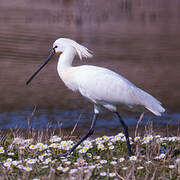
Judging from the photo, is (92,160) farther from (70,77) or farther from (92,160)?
(70,77)

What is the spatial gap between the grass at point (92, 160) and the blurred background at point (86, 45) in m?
2.32

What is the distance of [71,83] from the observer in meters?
6.82

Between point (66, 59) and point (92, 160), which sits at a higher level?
point (66, 59)

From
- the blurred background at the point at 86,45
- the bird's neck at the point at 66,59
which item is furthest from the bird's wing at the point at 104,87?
the blurred background at the point at 86,45

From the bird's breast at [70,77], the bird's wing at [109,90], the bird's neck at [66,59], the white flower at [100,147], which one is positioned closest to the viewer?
the white flower at [100,147]

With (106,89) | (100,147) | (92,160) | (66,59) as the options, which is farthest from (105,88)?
(92,160)

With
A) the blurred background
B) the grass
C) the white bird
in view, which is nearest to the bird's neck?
the white bird

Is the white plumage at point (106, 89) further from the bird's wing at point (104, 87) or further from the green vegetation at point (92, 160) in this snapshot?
the green vegetation at point (92, 160)

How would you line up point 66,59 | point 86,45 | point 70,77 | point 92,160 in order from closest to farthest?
point 92,160 → point 70,77 → point 66,59 → point 86,45

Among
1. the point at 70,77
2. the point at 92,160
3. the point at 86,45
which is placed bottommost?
the point at 86,45

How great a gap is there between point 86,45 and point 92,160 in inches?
539

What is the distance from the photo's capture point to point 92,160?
240 inches

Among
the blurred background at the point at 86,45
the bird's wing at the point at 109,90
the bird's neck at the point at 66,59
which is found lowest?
the blurred background at the point at 86,45

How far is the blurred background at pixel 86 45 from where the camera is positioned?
1127 centimetres
